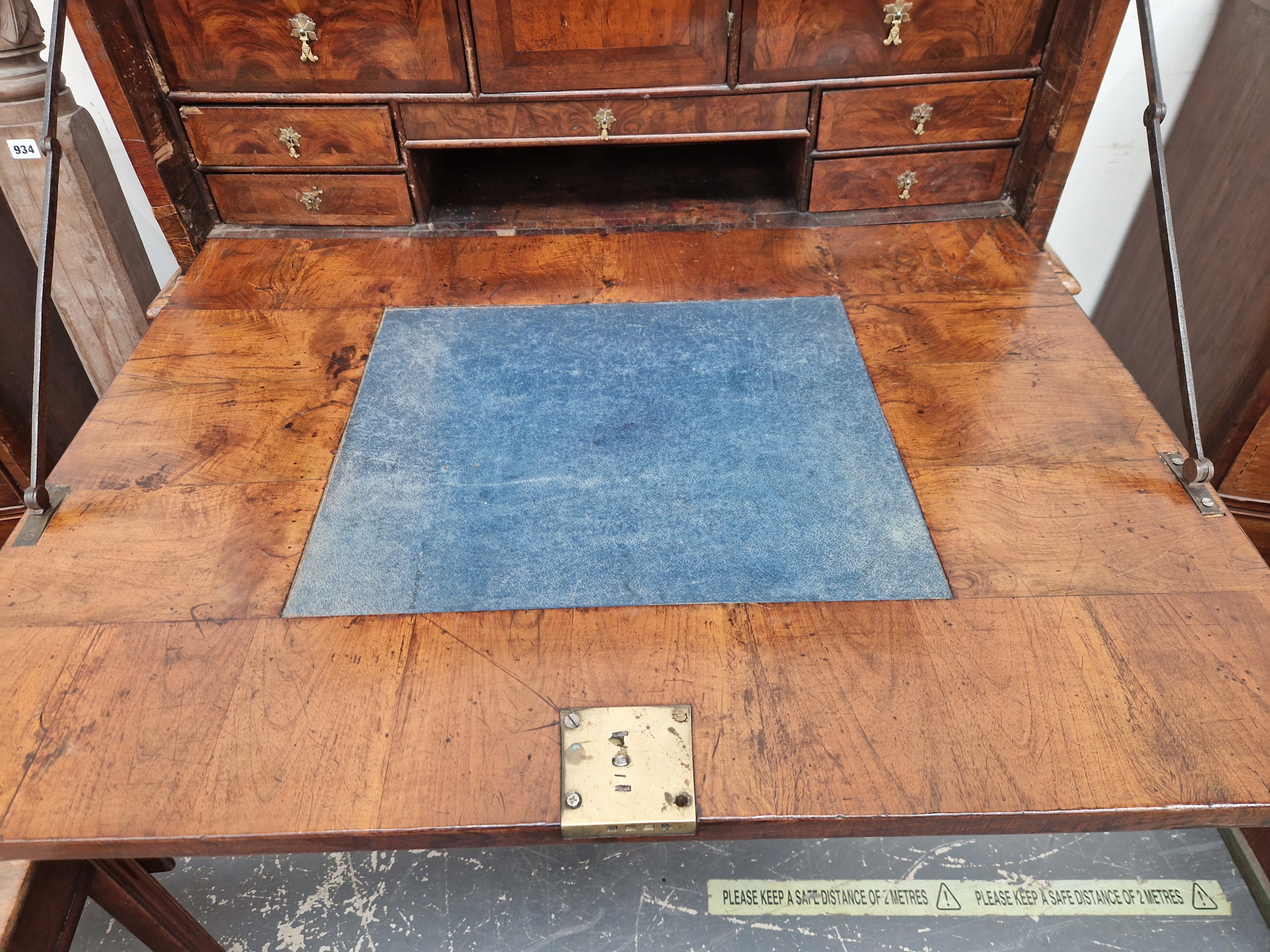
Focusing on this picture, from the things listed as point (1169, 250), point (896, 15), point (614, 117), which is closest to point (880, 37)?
point (896, 15)

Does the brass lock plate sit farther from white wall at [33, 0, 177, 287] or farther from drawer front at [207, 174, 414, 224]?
white wall at [33, 0, 177, 287]

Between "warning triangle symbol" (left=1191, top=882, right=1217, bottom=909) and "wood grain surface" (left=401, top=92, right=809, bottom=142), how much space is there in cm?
152

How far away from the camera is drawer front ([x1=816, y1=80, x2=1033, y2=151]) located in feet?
4.97

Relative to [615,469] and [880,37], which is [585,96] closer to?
[880,37]

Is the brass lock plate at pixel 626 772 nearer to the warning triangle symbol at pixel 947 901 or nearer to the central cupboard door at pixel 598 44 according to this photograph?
the warning triangle symbol at pixel 947 901

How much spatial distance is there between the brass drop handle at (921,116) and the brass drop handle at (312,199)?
1.10 metres

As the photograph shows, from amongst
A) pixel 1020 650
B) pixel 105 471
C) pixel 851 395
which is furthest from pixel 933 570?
pixel 105 471

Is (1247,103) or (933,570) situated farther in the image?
(1247,103)

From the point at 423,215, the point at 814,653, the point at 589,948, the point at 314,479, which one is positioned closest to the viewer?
the point at 814,653

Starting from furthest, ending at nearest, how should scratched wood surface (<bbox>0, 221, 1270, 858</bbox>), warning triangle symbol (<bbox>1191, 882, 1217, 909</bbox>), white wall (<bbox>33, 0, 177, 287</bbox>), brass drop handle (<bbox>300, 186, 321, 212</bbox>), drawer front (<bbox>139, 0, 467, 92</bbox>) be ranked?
white wall (<bbox>33, 0, 177, 287</bbox>) < brass drop handle (<bbox>300, 186, 321, 212</bbox>) < warning triangle symbol (<bbox>1191, 882, 1217, 909</bbox>) < drawer front (<bbox>139, 0, 467, 92</bbox>) < scratched wood surface (<bbox>0, 221, 1270, 858</bbox>)

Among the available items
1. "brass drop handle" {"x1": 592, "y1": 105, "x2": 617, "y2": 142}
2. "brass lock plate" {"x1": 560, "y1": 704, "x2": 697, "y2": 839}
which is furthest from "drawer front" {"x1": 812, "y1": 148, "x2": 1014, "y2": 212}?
"brass lock plate" {"x1": 560, "y1": 704, "x2": 697, "y2": 839}

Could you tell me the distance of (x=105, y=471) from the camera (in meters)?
1.13

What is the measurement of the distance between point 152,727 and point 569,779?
422 mm

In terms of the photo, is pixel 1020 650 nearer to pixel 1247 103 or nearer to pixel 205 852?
pixel 205 852
